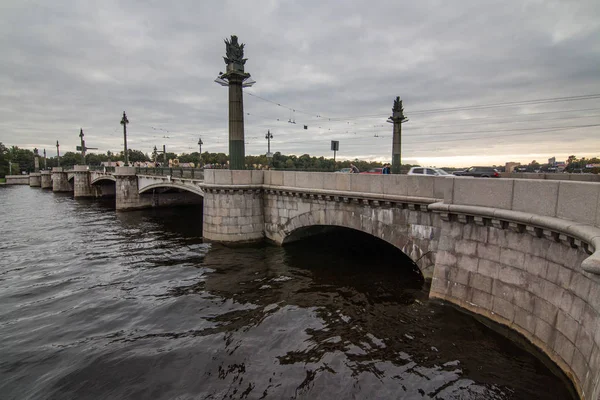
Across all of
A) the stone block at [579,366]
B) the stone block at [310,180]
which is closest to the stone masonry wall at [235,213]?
the stone block at [310,180]

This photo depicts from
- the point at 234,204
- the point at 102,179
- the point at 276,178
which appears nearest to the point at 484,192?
the point at 276,178

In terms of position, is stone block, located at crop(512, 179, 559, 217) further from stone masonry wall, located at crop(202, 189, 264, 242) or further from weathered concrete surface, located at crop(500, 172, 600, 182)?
stone masonry wall, located at crop(202, 189, 264, 242)

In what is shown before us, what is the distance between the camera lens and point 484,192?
7.54 metres

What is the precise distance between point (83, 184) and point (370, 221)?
48.1m

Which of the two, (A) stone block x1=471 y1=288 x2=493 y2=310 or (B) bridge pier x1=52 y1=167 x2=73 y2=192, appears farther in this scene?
(B) bridge pier x1=52 y1=167 x2=73 y2=192

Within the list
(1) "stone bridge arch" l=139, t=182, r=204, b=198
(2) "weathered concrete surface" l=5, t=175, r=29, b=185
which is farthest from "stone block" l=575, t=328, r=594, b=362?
(2) "weathered concrete surface" l=5, t=175, r=29, b=185

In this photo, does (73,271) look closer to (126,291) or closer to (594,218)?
(126,291)

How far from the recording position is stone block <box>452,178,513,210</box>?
7094 millimetres

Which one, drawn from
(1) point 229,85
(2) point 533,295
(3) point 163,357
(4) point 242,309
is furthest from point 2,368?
(1) point 229,85

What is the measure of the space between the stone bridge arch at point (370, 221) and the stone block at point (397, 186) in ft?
1.44

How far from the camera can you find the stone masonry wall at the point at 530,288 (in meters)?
4.89

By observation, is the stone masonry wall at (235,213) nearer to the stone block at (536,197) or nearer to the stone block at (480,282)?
the stone block at (480,282)

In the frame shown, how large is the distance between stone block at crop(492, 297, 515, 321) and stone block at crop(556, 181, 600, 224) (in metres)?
2.30

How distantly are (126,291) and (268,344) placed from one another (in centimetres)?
626
